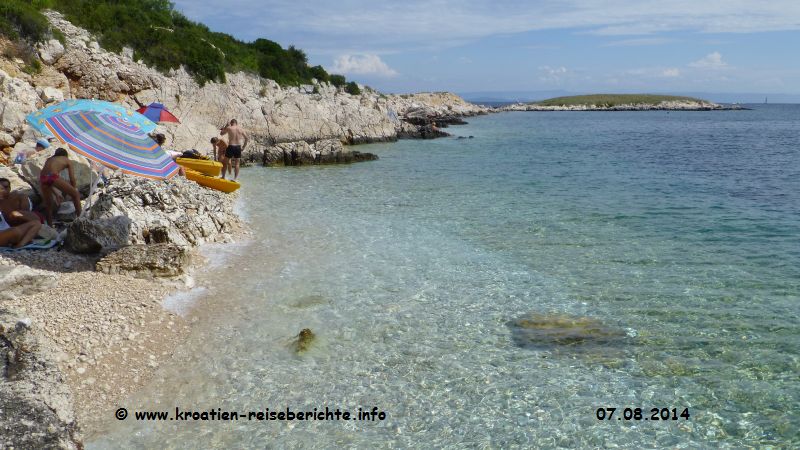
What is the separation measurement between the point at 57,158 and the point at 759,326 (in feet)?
45.5

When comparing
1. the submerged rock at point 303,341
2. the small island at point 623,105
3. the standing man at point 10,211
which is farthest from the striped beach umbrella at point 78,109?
the small island at point 623,105

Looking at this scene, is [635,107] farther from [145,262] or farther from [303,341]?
[303,341]

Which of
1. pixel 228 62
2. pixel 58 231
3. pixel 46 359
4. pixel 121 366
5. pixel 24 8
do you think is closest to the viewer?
pixel 46 359

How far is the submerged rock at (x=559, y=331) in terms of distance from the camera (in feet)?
26.7

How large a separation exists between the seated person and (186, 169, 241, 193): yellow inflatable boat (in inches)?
287

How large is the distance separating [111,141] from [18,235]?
9.72 ft

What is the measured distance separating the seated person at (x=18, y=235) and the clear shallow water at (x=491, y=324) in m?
3.40

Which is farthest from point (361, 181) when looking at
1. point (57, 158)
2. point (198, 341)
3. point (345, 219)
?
point (198, 341)

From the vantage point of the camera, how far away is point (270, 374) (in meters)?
7.19

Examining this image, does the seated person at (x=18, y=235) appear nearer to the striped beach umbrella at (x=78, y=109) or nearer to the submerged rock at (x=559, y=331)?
the striped beach umbrella at (x=78, y=109)

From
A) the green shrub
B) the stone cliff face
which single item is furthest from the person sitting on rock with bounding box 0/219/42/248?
the green shrub

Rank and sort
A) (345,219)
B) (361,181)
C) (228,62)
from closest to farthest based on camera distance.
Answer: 1. (345,219)
2. (361,181)
3. (228,62)

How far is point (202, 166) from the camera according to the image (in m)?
18.9

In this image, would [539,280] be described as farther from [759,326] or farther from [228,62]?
[228,62]
